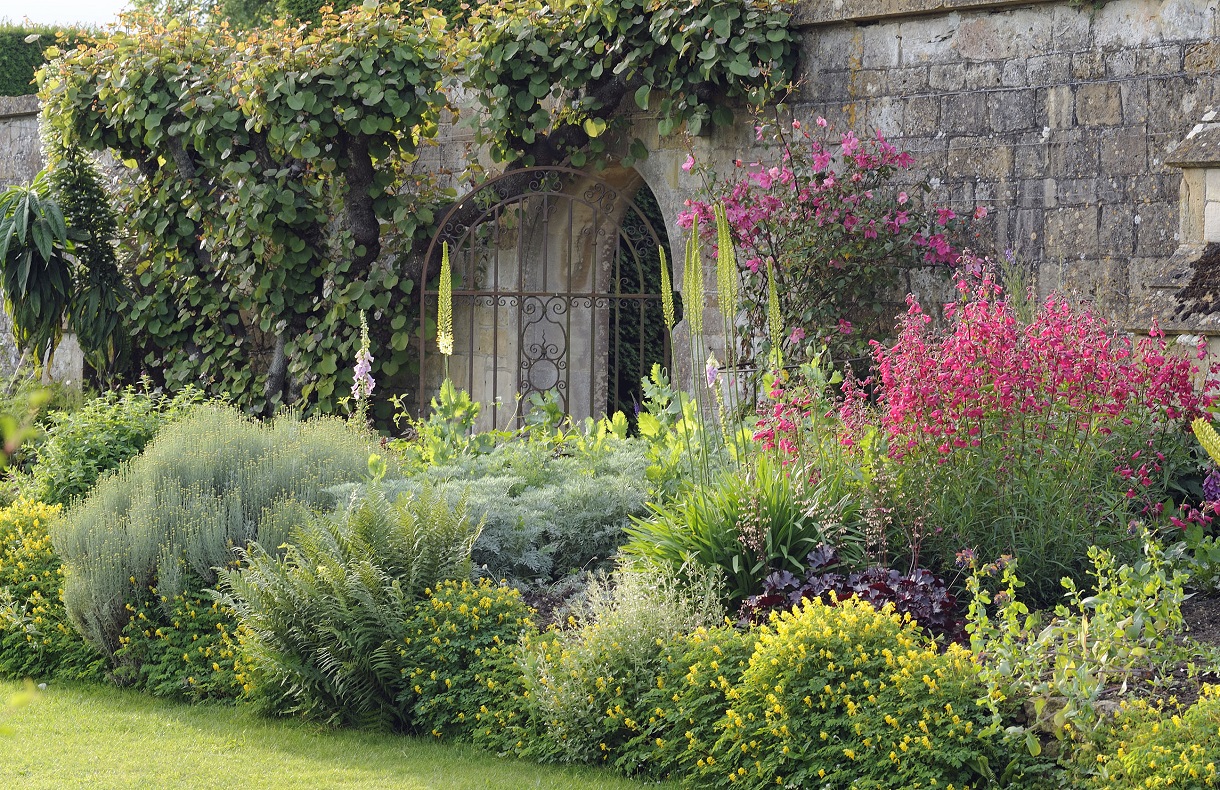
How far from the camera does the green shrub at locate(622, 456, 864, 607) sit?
4.21 metres

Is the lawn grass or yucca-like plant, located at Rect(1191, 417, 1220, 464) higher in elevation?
yucca-like plant, located at Rect(1191, 417, 1220, 464)

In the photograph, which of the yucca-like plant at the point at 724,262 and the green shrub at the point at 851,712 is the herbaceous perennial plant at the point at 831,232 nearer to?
the yucca-like plant at the point at 724,262

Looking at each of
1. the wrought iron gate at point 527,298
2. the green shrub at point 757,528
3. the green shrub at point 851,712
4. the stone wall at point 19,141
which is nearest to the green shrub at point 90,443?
the wrought iron gate at point 527,298

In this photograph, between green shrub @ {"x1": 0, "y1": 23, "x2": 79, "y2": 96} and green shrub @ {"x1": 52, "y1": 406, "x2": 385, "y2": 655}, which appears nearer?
green shrub @ {"x1": 52, "y1": 406, "x2": 385, "y2": 655}

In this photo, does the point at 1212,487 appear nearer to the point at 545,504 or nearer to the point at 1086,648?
the point at 1086,648

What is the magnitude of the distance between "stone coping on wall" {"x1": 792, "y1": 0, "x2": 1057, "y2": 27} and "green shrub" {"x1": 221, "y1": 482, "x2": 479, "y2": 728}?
11.8ft

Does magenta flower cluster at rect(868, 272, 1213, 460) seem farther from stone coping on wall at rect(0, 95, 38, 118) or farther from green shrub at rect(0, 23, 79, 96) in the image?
green shrub at rect(0, 23, 79, 96)

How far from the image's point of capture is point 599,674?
153 inches

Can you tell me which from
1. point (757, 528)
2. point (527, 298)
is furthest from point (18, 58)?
point (757, 528)

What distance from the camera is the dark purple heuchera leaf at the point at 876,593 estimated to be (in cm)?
390

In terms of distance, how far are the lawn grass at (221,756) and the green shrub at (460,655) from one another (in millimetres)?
111

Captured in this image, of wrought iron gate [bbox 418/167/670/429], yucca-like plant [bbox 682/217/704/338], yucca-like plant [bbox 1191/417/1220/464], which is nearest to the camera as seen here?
yucca-like plant [bbox 1191/417/1220/464]

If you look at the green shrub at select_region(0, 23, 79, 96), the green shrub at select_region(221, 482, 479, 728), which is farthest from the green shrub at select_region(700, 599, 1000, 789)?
the green shrub at select_region(0, 23, 79, 96)

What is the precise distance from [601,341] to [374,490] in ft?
12.0
